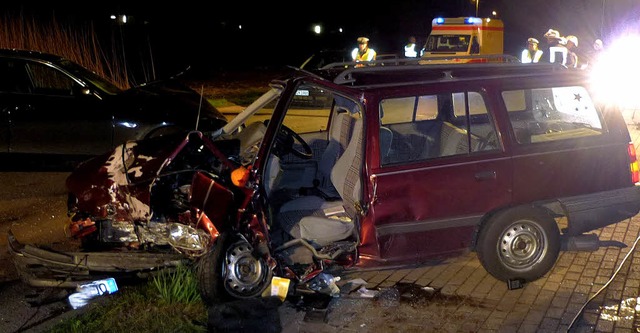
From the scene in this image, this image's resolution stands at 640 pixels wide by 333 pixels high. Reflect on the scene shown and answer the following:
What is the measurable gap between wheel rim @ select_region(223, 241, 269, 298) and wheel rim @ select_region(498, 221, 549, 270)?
1.87m

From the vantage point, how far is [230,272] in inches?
206

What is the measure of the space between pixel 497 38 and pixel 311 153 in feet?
55.4

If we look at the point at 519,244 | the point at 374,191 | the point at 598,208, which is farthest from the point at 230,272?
the point at 598,208

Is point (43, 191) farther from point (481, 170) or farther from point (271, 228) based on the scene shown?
point (481, 170)

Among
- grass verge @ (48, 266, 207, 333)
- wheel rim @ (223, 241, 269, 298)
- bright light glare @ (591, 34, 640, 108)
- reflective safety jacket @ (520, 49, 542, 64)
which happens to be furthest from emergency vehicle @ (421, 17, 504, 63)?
grass verge @ (48, 266, 207, 333)

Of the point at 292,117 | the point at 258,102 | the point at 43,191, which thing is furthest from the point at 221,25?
the point at 258,102

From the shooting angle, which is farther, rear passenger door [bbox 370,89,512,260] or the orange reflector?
rear passenger door [bbox 370,89,512,260]

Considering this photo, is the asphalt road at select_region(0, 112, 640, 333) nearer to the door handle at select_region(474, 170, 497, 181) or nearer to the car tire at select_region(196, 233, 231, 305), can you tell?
the car tire at select_region(196, 233, 231, 305)

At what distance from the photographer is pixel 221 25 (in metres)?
47.2

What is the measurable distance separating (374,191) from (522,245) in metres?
1.35

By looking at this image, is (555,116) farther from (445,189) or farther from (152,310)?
(152,310)

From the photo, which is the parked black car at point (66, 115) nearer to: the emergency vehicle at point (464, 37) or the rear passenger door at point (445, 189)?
the rear passenger door at point (445, 189)

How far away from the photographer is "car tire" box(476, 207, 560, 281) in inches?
222

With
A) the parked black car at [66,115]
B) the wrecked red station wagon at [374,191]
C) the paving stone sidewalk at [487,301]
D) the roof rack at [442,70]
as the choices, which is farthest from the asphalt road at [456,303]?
the parked black car at [66,115]
